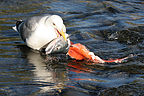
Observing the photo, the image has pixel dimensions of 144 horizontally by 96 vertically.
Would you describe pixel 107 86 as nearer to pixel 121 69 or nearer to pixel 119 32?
pixel 121 69

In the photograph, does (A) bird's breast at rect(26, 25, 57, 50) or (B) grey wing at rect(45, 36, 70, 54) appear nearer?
(B) grey wing at rect(45, 36, 70, 54)

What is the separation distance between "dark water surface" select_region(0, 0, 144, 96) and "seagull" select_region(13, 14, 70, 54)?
0.98 feet

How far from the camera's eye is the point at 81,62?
18.9ft

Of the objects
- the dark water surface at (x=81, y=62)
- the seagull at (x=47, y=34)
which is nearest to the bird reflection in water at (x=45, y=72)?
the dark water surface at (x=81, y=62)

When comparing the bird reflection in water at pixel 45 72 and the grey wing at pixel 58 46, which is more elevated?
the grey wing at pixel 58 46

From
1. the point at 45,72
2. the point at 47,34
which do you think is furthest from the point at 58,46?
the point at 45,72

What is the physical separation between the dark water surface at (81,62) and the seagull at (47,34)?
11.8 inches

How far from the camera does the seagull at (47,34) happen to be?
217 inches

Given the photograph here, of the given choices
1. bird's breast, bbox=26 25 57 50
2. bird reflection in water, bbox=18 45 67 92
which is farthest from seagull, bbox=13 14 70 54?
bird reflection in water, bbox=18 45 67 92

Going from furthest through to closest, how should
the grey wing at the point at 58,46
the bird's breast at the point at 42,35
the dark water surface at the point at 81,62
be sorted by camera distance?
the bird's breast at the point at 42,35
the grey wing at the point at 58,46
the dark water surface at the point at 81,62

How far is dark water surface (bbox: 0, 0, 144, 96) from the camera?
4.52 metres

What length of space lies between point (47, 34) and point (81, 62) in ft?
2.87

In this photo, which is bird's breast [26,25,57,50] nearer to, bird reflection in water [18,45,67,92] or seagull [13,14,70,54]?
seagull [13,14,70,54]

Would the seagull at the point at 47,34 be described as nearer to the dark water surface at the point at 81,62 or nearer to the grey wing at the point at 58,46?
the grey wing at the point at 58,46
